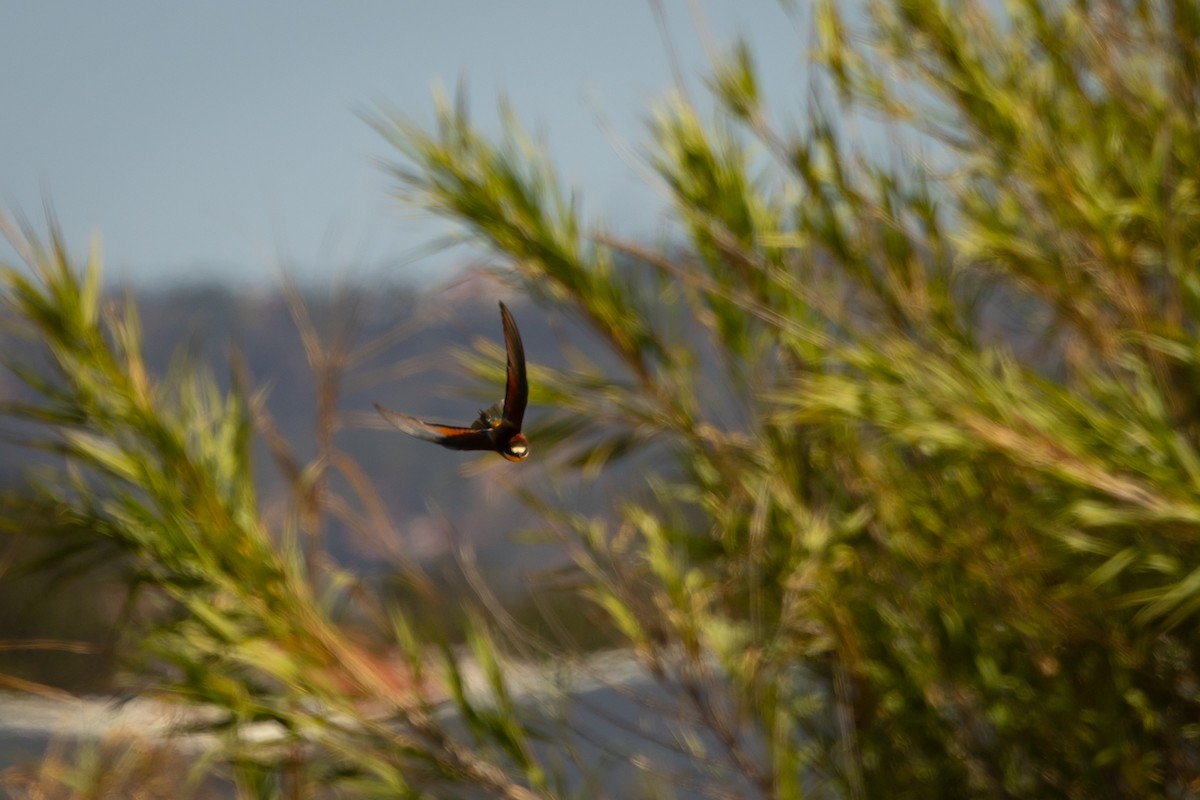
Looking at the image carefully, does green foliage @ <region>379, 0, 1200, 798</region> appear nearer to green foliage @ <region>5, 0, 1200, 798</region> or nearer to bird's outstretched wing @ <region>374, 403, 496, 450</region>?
green foliage @ <region>5, 0, 1200, 798</region>

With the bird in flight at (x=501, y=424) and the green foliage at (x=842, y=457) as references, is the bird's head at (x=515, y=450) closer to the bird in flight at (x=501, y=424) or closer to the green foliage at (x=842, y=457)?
the bird in flight at (x=501, y=424)

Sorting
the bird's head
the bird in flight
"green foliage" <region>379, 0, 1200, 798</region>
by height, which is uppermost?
the bird in flight

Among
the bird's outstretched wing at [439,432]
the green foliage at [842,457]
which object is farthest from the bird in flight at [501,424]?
the green foliage at [842,457]

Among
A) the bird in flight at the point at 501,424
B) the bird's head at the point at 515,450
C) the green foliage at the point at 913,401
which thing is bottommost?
the green foliage at the point at 913,401

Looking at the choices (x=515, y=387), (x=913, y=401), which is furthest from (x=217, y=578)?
(x=515, y=387)

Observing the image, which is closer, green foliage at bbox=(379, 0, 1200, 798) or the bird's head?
the bird's head

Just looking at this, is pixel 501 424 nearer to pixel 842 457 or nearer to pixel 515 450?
pixel 515 450

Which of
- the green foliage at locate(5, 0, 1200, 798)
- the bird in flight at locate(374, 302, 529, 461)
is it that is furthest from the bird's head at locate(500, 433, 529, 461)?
the green foliage at locate(5, 0, 1200, 798)

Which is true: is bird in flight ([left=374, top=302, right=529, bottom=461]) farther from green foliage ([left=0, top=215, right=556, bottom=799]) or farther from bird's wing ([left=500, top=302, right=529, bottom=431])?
green foliage ([left=0, top=215, right=556, bottom=799])

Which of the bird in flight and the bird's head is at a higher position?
the bird in flight
